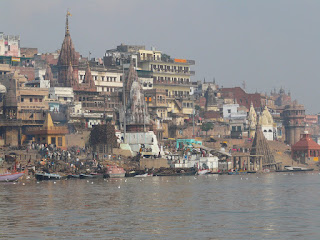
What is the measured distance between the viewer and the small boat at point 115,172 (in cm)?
11347

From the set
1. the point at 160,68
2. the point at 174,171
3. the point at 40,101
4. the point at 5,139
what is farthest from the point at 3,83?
the point at 160,68

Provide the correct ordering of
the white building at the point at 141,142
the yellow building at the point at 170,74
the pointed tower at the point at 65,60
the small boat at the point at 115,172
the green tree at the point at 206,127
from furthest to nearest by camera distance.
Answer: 1. the yellow building at the point at 170,74
2. the green tree at the point at 206,127
3. the pointed tower at the point at 65,60
4. the white building at the point at 141,142
5. the small boat at the point at 115,172

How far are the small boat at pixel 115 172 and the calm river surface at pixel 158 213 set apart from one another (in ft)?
97.6

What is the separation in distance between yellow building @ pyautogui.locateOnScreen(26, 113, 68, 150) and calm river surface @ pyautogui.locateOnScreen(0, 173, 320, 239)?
3846 centimetres

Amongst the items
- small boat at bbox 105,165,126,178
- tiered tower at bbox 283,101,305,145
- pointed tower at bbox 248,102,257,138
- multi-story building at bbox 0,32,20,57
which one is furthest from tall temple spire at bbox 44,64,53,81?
tiered tower at bbox 283,101,305,145

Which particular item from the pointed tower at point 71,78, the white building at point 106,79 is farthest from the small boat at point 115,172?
the white building at point 106,79

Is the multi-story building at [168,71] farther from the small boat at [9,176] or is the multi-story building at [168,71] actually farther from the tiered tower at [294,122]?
the small boat at [9,176]

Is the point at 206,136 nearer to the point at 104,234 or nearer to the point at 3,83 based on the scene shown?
the point at 3,83

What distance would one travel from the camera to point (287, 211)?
58875 mm

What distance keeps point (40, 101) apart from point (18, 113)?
405 inches

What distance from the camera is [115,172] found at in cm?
11469

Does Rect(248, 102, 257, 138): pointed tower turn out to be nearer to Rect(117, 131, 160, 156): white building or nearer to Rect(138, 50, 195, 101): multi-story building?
Rect(138, 50, 195, 101): multi-story building

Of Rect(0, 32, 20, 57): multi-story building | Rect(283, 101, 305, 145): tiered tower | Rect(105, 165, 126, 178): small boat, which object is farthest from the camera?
Rect(283, 101, 305, 145): tiered tower

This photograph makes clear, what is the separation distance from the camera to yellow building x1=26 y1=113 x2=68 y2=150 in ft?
395
